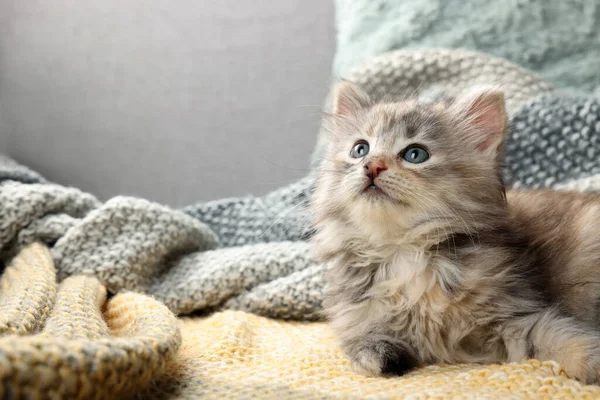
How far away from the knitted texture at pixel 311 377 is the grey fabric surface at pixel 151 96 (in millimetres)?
1309

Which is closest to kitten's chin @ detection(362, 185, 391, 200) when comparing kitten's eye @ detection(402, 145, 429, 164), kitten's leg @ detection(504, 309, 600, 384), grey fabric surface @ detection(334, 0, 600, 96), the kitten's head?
the kitten's head

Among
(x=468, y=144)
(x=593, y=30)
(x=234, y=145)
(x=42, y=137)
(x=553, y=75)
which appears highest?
(x=593, y=30)

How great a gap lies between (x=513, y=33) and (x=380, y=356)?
151 centimetres

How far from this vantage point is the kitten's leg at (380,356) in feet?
3.25

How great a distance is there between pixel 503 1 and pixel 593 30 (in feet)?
1.05

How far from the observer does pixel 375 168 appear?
109cm

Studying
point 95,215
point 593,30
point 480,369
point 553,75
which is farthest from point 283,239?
point 593,30

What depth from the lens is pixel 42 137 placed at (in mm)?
2533

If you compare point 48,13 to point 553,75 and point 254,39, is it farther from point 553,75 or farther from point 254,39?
point 553,75

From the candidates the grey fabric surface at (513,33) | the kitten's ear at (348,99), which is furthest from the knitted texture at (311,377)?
the grey fabric surface at (513,33)

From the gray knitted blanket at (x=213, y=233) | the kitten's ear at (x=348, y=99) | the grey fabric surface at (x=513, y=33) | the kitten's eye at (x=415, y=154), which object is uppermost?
the grey fabric surface at (x=513, y=33)

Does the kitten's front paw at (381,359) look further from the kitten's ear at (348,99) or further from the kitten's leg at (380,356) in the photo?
the kitten's ear at (348,99)

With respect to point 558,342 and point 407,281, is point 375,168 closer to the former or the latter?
point 407,281

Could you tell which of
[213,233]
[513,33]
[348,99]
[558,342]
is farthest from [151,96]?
[558,342]
